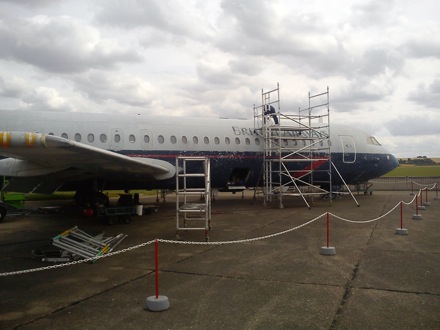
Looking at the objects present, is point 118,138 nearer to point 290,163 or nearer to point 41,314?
point 290,163

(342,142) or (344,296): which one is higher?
(342,142)

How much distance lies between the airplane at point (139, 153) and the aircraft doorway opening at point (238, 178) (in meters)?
0.05

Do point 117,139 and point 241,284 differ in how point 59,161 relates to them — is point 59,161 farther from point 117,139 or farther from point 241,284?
point 117,139

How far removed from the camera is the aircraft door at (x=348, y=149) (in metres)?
19.6

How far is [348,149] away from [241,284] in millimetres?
14940

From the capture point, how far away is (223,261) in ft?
26.1

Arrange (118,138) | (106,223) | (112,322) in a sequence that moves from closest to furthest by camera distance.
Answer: (112,322)
(106,223)
(118,138)

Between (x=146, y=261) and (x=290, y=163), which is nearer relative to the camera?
(x=146, y=261)

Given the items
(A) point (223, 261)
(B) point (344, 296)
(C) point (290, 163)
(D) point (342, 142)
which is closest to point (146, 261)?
(A) point (223, 261)

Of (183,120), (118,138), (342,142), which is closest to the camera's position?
(118,138)

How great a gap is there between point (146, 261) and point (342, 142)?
14.3 metres

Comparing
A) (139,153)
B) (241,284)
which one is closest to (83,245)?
(241,284)

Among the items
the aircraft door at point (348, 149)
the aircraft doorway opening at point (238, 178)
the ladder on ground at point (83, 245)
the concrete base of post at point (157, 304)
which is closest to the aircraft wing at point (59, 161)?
the ladder on ground at point (83, 245)

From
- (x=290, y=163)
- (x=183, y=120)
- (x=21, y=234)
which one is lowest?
(x=21, y=234)
